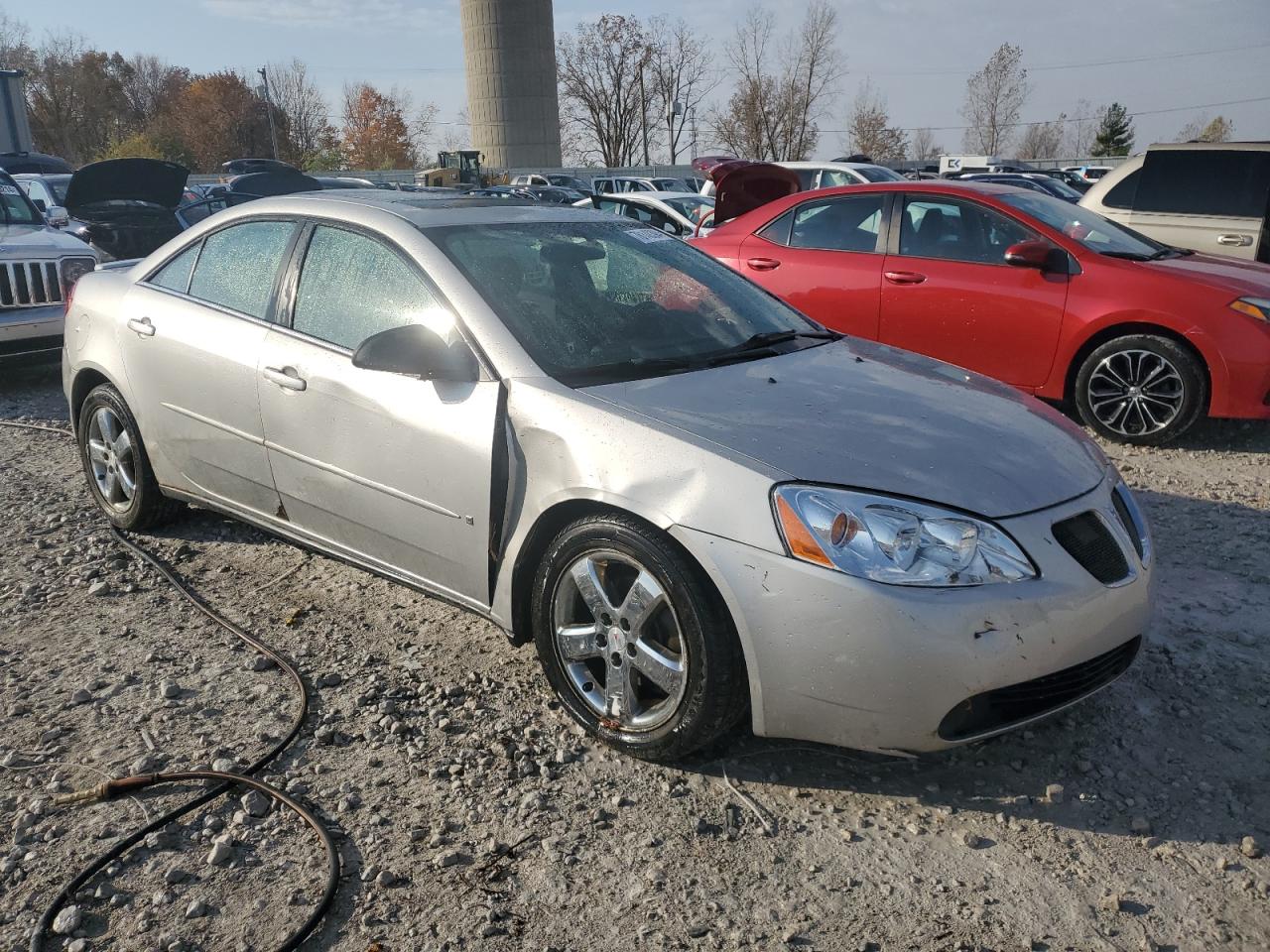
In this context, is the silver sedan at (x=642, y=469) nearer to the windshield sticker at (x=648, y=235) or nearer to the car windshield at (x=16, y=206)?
the windshield sticker at (x=648, y=235)

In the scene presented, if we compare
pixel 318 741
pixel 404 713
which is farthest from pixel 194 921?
pixel 404 713

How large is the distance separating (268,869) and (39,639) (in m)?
1.87

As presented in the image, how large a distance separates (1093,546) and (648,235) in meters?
2.23

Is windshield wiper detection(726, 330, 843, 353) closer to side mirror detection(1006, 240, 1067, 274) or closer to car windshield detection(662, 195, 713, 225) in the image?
side mirror detection(1006, 240, 1067, 274)

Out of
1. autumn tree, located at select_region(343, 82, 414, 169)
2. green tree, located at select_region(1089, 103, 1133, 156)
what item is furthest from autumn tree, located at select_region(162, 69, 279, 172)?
green tree, located at select_region(1089, 103, 1133, 156)

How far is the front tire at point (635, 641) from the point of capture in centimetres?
278

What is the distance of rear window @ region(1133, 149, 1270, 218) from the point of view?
28.9 ft

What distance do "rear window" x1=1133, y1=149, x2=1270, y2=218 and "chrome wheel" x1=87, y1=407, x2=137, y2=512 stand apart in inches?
327

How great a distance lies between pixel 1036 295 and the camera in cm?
638

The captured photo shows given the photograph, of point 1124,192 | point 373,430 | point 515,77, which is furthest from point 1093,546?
point 515,77

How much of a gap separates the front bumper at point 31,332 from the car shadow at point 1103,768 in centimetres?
711

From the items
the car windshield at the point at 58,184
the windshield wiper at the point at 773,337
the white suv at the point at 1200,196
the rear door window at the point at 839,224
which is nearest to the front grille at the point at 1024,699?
the windshield wiper at the point at 773,337

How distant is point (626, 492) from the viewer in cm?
287

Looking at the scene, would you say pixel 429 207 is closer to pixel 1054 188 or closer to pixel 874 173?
pixel 874 173
